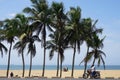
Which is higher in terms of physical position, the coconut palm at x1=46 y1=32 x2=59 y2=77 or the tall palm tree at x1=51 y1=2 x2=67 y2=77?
the tall palm tree at x1=51 y1=2 x2=67 y2=77

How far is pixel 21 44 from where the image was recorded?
70.2 meters

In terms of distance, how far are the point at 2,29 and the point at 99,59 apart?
20.4 metres

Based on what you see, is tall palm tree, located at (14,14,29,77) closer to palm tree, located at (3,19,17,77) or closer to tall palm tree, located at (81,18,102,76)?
palm tree, located at (3,19,17,77)

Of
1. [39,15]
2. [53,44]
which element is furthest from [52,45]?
[39,15]

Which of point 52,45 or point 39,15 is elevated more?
point 39,15

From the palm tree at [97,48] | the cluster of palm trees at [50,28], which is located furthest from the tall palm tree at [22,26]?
the palm tree at [97,48]

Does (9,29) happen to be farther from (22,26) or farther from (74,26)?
(74,26)

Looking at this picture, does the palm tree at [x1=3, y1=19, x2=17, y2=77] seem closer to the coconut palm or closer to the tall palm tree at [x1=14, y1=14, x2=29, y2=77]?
the tall palm tree at [x1=14, y1=14, x2=29, y2=77]

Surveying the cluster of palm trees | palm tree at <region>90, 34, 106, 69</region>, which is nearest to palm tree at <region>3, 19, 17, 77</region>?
the cluster of palm trees

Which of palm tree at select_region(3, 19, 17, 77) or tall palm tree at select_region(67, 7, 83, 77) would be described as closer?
tall palm tree at select_region(67, 7, 83, 77)

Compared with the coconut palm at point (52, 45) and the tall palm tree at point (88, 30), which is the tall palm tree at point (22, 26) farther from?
the tall palm tree at point (88, 30)

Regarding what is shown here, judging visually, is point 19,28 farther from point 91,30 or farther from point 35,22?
point 91,30

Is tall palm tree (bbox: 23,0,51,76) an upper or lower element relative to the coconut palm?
upper

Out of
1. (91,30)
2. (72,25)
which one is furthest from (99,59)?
(72,25)
